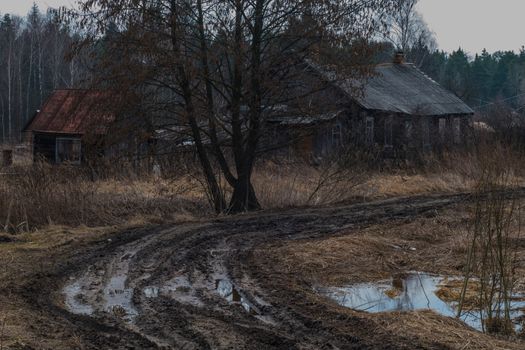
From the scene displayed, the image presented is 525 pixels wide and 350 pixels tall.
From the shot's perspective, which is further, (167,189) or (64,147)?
(64,147)

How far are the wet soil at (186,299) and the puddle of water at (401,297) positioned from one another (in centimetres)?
46

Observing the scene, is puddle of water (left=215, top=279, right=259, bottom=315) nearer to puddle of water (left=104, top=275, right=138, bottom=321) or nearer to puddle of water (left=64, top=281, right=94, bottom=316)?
puddle of water (left=104, top=275, right=138, bottom=321)

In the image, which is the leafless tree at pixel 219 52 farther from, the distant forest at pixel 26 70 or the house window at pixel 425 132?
the distant forest at pixel 26 70

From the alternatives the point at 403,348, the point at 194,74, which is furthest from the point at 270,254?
the point at 194,74

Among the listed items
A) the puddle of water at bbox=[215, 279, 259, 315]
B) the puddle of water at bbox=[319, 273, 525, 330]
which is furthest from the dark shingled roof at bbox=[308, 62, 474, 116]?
the puddle of water at bbox=[215, 279, 259, 315]

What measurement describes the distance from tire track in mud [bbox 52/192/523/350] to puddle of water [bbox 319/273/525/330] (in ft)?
2.49

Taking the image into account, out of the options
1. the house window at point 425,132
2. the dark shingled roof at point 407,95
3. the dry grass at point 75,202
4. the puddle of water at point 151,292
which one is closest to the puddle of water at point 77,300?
the puddle of water at point 151,292

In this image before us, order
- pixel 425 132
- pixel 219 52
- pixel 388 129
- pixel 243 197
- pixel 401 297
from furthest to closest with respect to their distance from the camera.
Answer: pixel 388 129 → pixel 425 132 → pixel 243 197 → pixel 219 52 → pixel 401 297

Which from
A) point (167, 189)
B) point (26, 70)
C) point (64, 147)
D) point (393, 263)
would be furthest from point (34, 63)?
point (393, 263)

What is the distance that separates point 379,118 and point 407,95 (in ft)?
19.2

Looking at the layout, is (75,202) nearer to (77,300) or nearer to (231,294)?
(77,300)

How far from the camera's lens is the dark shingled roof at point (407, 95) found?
33.4 meters

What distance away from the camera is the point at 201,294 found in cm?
756

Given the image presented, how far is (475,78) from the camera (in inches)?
4099
